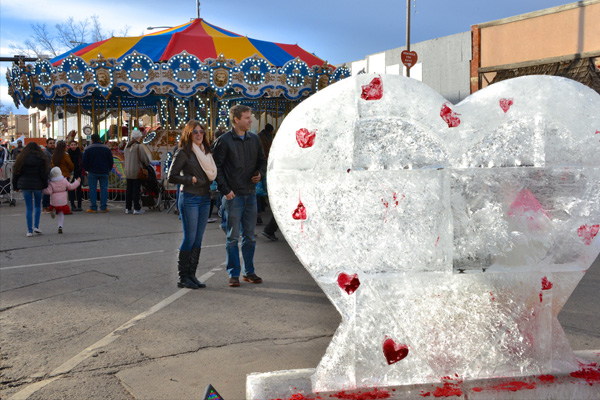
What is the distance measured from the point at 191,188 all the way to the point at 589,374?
160 inches

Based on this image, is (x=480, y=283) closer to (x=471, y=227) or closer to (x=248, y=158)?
(x=471, y=227)

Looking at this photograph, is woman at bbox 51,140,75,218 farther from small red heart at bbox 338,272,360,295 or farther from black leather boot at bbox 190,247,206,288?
small red heart at bbox 338,272,360,295

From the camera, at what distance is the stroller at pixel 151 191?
44.2 ft

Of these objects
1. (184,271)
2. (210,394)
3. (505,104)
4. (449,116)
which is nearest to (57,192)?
(184,271)

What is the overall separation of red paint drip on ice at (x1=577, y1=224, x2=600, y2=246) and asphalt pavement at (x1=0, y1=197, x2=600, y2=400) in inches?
60.8

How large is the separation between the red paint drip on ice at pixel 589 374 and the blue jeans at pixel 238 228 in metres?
3.64

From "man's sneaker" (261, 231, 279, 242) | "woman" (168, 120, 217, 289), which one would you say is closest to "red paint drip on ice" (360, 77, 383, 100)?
"woman" (168, 120, 217, 289)

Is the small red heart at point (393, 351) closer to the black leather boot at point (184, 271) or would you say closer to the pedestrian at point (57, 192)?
the black leather boot at point (184, 271)

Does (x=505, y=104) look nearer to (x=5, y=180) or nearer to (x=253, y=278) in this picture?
(x=253, y=278)

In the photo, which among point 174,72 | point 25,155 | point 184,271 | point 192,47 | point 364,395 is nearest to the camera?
point 364,395

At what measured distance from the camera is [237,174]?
5789 millimetres

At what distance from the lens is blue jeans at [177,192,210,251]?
5.77m

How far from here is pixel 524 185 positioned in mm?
2699

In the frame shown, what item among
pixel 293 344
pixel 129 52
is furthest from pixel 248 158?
pixel 129 52
